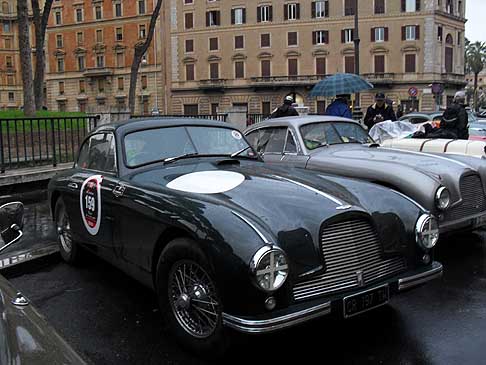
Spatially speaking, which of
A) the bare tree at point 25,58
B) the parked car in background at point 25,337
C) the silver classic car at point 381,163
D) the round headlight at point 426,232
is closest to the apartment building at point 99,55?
the bare tree at point 25,58

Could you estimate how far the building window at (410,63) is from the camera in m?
60.1

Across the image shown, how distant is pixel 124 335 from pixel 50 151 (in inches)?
286

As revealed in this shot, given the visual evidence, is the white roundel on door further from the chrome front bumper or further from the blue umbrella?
the blue umbrella

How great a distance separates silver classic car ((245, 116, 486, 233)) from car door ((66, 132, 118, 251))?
9.41ft

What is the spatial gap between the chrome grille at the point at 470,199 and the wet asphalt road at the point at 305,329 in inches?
25.7

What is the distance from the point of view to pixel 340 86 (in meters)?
11.2

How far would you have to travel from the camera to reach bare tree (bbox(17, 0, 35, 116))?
52.5ft

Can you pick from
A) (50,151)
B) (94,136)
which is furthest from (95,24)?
(94,136)

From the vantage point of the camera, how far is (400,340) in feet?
12.2

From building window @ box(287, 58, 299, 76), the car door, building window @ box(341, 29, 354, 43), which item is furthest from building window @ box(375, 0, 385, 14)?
the car door

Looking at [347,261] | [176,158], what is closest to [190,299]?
[347,261]

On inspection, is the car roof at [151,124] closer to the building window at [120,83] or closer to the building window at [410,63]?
the building window at [410,63]

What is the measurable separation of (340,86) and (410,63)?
53.5 meters

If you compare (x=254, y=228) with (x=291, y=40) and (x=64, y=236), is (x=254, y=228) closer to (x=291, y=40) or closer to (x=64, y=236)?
(x=64, y=236)
